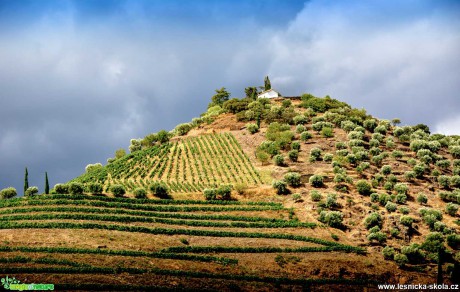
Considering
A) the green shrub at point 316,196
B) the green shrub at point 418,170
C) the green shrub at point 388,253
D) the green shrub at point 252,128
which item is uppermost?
the green shrub at point 252,128

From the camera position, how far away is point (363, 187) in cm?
7562

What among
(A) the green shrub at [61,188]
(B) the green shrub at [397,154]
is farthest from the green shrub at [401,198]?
(A) the green shrub at [61,188]

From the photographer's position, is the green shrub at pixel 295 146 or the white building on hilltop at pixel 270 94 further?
the white building on hilltop at pixel 270 94

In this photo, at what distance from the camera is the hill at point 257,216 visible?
52.8 meters

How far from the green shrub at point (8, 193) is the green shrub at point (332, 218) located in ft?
141

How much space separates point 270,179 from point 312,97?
50257mm

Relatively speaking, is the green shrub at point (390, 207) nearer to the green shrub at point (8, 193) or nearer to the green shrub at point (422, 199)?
the green shrub at point (422, 199)

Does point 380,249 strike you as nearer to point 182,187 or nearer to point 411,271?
point 411,271

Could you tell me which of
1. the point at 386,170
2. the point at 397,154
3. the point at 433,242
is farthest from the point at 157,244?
the point at 397,154

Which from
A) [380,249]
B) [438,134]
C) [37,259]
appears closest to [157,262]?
[37,259]

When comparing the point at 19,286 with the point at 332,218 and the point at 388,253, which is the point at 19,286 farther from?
the point at 388,253

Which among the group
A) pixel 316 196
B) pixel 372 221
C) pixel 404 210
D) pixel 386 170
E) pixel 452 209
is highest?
pixel 386 170

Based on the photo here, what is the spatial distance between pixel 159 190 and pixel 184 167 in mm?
16279

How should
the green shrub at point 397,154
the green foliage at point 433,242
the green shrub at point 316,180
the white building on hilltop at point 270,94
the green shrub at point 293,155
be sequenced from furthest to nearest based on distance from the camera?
1. the white building on hilltop at point 270,94
2. the green shrub at point 397,154
3. the green shrub at point 293,155
4. the green shrub at point 316,180
5. the green foliage at point 433,242
